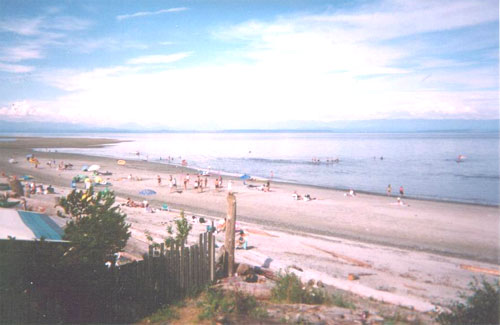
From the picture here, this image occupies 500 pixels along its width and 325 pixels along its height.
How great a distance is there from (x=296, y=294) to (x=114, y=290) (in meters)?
3.77

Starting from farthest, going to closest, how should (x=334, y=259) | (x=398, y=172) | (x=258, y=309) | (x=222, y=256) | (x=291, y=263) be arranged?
(x=398, y=172)
(x=334, y=259)
(x=291, y=263)
(x=222, y=256)
(x=258, y=309)

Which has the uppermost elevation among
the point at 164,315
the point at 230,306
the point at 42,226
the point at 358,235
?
the point at 42,226

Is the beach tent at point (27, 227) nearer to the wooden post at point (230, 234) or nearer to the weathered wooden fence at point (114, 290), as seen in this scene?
the weathered wooden fence at point (114, 290)

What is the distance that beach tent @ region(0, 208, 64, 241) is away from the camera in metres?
6.54

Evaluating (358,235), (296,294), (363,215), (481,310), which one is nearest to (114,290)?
(296,294)

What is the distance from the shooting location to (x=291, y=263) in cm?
1205

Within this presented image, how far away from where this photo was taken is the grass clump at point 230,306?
6302 mm

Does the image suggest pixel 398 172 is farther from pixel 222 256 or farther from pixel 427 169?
pixel 222 256

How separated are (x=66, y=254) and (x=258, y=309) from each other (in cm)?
360

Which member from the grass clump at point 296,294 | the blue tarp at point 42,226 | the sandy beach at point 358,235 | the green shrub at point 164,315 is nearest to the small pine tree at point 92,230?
the blue tarp at point 42,226

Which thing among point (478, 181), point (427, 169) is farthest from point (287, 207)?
point (427, 169)

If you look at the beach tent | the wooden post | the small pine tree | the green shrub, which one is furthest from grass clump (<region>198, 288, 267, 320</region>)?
the beach tent

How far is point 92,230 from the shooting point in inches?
249

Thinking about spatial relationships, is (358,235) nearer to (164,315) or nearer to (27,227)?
(164,315)
